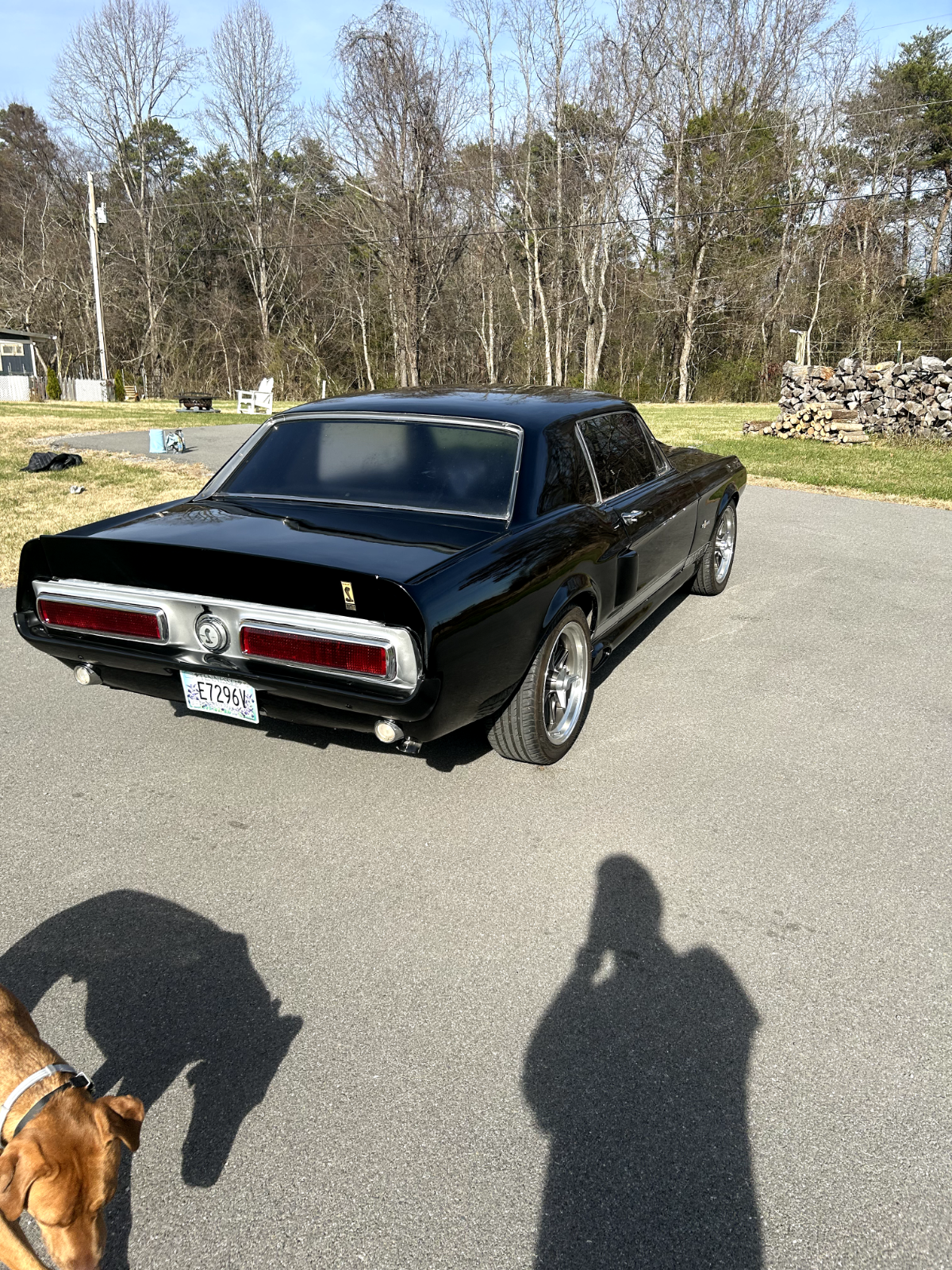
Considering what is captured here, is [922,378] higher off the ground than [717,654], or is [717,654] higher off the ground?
[922,378]

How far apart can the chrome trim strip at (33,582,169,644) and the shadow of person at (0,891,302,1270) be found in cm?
91

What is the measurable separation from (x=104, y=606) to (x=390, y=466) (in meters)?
1.35

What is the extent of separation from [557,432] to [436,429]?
0.57m

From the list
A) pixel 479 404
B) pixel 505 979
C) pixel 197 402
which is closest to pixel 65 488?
pixel 479 404

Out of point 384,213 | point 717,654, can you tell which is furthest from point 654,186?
point 717,654

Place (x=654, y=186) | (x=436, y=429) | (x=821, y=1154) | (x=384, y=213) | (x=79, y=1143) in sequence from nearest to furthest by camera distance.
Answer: (x=79, y=1143) → (x=821, y=1154) → (x=436, y=429) → (x=384, y=213) → (x=654, y=186)

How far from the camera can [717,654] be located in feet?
18.3

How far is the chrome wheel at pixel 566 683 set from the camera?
12.9ft

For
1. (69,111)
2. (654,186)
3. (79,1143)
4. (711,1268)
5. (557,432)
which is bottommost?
(711,1268)

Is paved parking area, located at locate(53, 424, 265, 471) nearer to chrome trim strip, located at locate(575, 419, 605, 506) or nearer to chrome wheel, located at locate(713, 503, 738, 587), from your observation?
chrome wheel, located at locate(713, 503, 738, 587)

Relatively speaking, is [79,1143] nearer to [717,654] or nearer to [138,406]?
[717,654]

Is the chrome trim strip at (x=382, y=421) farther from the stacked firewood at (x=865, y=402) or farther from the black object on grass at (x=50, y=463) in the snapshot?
the stacked firewood at (x=865, y=402)

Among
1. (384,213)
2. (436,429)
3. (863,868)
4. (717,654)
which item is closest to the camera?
(863,868)

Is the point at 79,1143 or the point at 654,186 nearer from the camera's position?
the point at 79,1143
